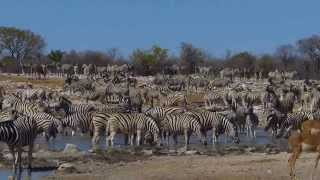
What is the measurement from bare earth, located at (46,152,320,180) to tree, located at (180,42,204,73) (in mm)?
80218

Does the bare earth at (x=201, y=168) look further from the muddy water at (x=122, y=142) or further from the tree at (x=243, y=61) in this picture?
the tree at (x=243, y=61)

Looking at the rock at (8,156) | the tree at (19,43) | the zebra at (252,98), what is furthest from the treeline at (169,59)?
the rock at (8,156)

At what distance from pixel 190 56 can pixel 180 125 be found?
266ft

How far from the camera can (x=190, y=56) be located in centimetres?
11150

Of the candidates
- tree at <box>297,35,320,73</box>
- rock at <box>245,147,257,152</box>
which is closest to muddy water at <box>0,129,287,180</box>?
rock at <box>245,147,257,152</box>

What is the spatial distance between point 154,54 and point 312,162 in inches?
3605

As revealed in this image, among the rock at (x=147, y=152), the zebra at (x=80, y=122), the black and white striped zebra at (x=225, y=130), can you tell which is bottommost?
the rock at (x=147, y=152)

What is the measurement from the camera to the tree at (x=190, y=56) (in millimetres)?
108312

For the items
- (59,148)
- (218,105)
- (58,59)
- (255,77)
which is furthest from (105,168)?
(58,59)

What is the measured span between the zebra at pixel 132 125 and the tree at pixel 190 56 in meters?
74.1

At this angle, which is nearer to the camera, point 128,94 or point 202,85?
point 128,94

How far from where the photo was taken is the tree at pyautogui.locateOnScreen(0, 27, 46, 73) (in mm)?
110562

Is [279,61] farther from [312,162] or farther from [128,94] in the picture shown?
[312,162]

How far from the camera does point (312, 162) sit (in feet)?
69.5
